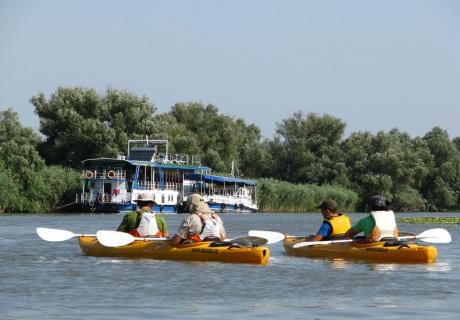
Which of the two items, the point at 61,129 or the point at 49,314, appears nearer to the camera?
the point at 49,314

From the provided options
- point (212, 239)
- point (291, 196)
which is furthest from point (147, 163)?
point (212, 239)

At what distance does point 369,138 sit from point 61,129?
2835 centimetres

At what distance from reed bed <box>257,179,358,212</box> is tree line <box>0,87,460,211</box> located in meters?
3.73

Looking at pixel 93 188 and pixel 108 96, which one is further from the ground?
pixel 108 96

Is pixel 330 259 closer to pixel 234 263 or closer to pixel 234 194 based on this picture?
pixel 234 263

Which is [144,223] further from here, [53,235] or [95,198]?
[95,198]

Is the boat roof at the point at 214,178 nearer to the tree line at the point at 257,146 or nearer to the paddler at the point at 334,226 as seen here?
the tree line at the point at 257,146

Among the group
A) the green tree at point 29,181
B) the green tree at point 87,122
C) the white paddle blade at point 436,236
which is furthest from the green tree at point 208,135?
the white paddle blade at point 436,236

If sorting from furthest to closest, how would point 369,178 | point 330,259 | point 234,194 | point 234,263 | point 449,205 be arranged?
point 449,205, point 369,178, point 234,194, point 330,259, point 234,263

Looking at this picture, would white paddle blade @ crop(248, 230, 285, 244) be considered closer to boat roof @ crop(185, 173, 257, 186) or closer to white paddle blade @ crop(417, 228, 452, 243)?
white paddle blade @ crop(417, 228, 452, 243)

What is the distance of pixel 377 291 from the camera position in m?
17.5

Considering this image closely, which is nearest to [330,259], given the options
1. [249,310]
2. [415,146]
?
[249,310]

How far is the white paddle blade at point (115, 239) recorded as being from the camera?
23.4 m

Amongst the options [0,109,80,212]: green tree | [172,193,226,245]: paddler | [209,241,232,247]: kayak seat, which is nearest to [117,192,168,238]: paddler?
[172,193,226,245]: paddler
